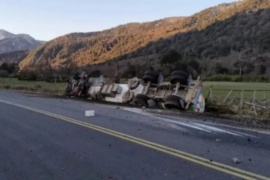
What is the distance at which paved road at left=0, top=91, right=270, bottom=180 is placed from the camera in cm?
621

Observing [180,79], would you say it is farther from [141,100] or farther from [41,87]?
[41,87]

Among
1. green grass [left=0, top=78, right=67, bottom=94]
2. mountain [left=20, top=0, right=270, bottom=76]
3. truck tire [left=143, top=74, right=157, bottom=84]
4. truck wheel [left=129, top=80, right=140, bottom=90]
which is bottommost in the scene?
green grass [left=0, top=78, right=67, bottom=94]

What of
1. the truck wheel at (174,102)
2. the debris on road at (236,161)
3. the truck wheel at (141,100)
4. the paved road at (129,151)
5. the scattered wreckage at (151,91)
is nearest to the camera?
the paved road at (129,151)

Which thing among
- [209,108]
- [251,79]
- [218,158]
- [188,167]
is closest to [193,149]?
[218,158]

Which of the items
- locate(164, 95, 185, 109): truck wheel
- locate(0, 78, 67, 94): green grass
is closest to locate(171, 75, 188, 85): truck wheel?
locate(164, 95, 185, 109): truck wheel

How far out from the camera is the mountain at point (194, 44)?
122 meters

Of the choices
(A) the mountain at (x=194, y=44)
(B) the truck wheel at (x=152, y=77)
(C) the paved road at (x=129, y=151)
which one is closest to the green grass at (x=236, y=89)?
(B) the truck wheel at (x=152, y=77)

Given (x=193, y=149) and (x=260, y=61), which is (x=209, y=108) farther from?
(x=260, y=61)

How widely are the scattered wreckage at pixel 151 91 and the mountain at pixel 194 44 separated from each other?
72175 mm

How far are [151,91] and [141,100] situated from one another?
35.0 inches

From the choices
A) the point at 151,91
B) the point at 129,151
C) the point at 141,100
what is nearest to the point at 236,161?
the point at 129,151

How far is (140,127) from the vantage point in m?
11.6

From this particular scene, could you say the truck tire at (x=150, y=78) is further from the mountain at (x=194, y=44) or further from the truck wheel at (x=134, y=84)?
the mountain at (x=194, y=44)

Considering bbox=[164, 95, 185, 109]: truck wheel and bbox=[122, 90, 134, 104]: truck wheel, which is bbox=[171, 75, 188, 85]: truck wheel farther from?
bbox=[122, 90, 134, 104]: truck wheel
